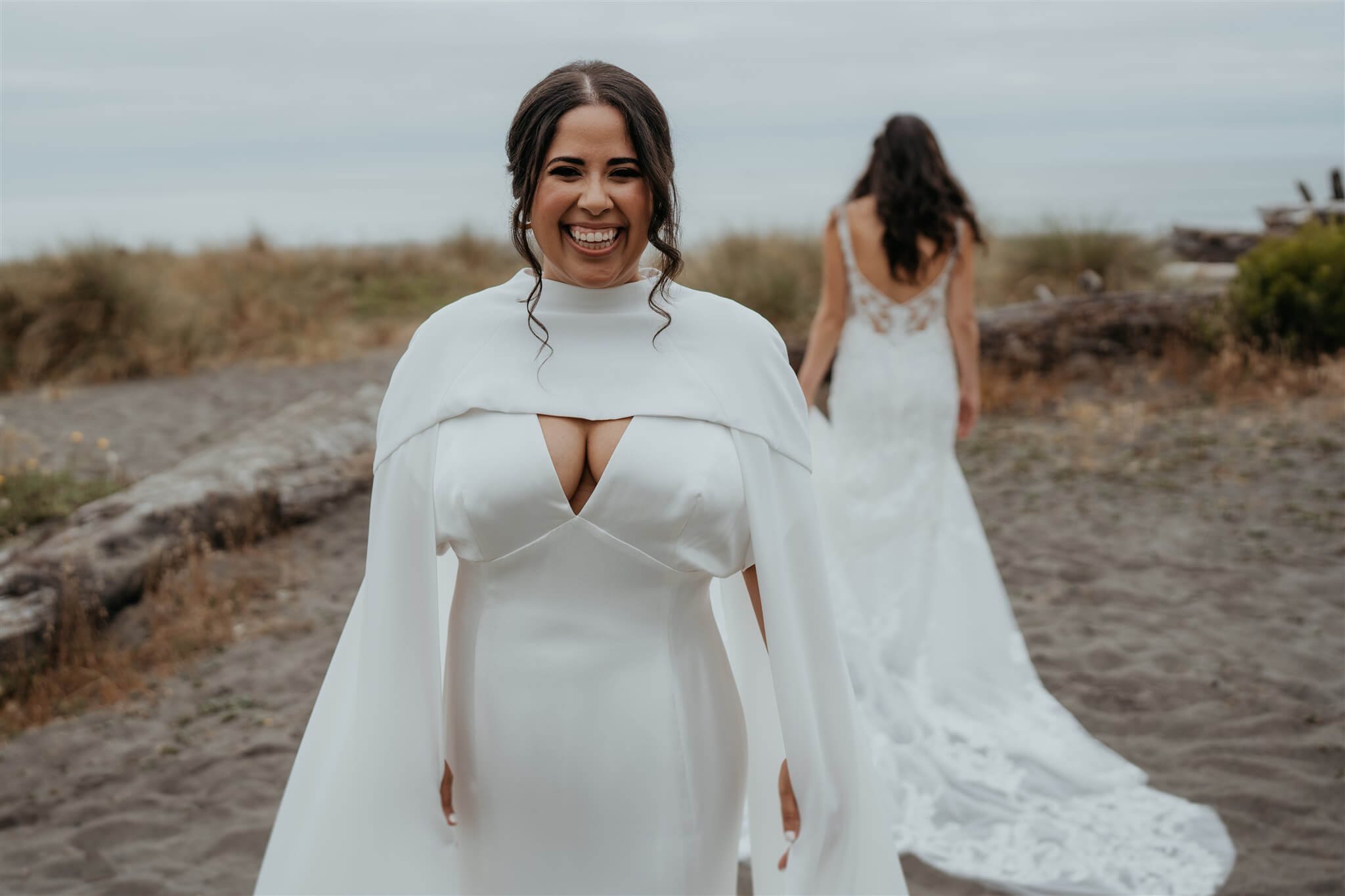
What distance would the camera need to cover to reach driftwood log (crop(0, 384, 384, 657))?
18.0ft

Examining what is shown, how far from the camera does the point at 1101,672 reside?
16.8ft

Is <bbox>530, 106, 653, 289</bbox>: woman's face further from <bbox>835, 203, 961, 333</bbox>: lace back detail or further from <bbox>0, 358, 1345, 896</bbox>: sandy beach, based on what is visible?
<bbox>835, 203, 961, 333</bbox>: lace back detail

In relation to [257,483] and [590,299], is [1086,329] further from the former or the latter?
[590,299]

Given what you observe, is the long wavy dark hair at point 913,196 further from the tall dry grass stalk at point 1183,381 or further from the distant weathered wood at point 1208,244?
the distant weathered wood at point 1208,244

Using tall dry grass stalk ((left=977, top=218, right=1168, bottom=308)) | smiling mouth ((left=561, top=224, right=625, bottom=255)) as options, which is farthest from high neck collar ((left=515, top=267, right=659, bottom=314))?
tall dry grass stalk ((left=977, top=218, right=1168, bottom=308))

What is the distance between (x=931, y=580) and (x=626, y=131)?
A: 330cm

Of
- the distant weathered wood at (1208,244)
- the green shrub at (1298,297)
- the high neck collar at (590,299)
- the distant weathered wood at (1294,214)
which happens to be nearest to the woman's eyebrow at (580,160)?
the high neck collar at (590,299)

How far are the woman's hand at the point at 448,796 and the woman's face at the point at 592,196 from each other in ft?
3.24

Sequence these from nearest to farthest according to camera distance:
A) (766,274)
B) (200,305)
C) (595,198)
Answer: (595,198) → (766,274) → (200,305)

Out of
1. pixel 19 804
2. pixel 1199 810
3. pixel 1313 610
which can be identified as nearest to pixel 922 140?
pixel 1199 810

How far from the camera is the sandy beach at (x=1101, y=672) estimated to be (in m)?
3.88

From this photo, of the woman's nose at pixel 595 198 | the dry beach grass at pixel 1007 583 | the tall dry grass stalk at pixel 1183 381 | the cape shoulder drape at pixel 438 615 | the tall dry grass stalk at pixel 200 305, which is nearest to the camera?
the woman's nose at pixel 595 198

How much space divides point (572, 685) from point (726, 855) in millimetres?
495

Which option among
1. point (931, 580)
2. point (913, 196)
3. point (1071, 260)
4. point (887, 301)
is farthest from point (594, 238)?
point (1071, 260)
